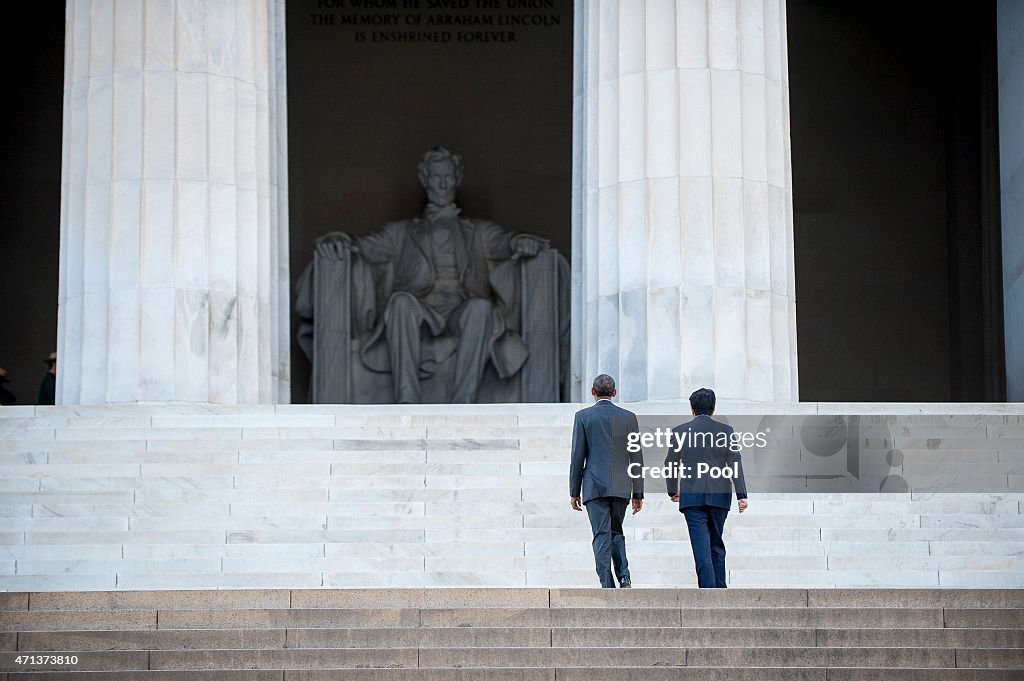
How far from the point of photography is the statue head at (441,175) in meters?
26.1

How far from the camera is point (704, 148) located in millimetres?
19312

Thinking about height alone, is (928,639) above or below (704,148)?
below

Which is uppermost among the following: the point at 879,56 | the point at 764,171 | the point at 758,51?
the point at 879,56

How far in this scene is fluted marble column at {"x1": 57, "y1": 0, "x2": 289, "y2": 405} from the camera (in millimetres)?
19062

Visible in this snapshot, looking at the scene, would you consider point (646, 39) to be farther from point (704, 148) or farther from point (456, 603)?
point (456, 603)

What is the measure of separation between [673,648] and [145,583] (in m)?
4.92

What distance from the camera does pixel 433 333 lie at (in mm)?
25156

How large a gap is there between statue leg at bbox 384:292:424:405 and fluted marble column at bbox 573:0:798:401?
5.00 meters

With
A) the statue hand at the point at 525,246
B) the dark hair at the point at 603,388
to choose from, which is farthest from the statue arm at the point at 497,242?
the dark hair at the point at 603,388

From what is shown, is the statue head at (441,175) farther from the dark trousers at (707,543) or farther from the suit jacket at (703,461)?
the dark trousers at (707,543)

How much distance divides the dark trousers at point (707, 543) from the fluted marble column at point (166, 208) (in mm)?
7615

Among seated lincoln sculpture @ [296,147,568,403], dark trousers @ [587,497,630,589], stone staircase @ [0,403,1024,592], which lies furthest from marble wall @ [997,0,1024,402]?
dark trousers @ [587,497,630,589]

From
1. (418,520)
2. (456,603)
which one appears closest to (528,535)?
(418,520)

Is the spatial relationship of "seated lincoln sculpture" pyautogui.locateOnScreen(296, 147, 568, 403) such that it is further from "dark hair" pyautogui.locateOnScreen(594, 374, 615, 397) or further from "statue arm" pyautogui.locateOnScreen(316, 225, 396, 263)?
"dark hair" pyautogui.locateOnScreen(594, 374, 615, 397)
